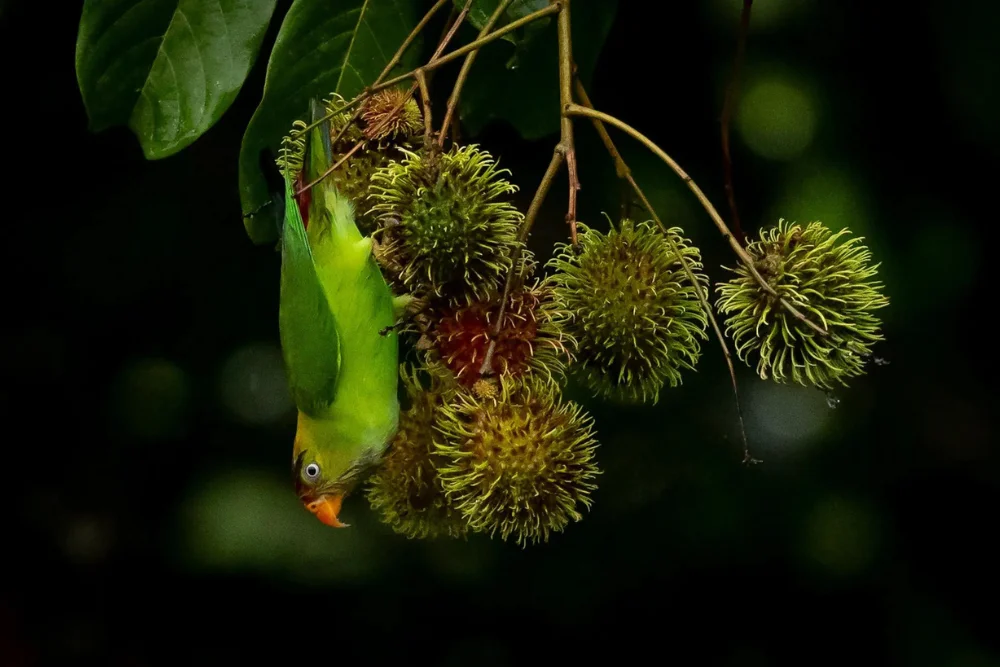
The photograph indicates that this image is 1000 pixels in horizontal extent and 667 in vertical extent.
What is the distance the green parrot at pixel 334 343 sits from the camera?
1.37m

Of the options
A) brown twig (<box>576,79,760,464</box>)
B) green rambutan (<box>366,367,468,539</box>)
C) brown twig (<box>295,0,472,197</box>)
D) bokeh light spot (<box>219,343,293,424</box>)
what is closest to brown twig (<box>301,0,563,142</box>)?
brown twig (<box>295,0,472,197</box>)

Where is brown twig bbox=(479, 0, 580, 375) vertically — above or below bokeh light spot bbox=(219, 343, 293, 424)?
above

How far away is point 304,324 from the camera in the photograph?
138 cm

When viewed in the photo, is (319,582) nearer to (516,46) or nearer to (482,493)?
(482,493)

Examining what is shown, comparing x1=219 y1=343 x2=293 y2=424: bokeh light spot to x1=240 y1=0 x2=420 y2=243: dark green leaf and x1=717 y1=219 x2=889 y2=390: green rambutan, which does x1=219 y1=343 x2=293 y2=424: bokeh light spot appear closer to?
x1=240 y1=0 x2=420 y2=243: dark green leaf

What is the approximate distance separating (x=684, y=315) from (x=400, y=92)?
49cm

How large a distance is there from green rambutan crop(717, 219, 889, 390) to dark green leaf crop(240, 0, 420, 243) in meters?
0.59

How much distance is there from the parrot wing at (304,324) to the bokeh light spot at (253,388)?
75 cm

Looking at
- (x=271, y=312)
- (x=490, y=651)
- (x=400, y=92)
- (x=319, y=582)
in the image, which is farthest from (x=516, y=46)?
(x=490, y=651)

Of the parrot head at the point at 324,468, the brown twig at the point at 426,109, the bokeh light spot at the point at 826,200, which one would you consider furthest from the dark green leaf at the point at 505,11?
the bokeh light spot at the point at 826,200

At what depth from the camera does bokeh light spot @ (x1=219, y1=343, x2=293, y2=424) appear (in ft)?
7.09

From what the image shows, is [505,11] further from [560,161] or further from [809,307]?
[809,307]

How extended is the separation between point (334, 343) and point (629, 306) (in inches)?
17.8

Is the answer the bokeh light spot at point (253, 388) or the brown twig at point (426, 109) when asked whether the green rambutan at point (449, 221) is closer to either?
the brown twig at point (426, 109)
